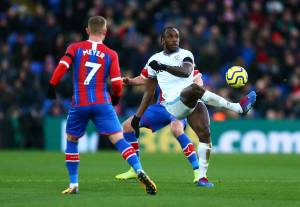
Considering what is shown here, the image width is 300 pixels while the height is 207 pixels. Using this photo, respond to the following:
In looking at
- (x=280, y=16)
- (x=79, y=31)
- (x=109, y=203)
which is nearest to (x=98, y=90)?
(x=109, y=203)

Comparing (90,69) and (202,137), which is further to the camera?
(202,137)

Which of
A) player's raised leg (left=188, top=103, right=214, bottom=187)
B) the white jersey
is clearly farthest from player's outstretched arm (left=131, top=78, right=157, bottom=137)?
player's raised leg (left=188, top=103, right=214, bottom=187)

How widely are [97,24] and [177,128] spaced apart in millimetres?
3125

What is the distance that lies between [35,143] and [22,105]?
1.26 metres

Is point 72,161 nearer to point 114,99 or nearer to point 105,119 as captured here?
point 105,119

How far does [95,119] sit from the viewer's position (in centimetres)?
1104

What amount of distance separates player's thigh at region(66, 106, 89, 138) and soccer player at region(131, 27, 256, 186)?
140cm

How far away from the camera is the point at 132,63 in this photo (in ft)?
81.4

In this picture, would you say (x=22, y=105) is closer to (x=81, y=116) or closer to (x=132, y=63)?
(x=132, y=63)

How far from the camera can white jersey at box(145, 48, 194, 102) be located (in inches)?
494

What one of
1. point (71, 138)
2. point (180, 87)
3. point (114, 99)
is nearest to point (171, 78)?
point (180, 87)

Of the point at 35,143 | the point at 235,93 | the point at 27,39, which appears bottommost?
the point at 35,143

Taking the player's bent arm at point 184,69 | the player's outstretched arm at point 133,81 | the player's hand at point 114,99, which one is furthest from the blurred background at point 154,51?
the player's hand at point 114,99

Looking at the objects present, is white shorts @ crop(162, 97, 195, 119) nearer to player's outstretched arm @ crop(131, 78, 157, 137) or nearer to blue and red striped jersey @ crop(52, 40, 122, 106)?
player's outstretched arm @ crop(131, 78, 157, 137)
